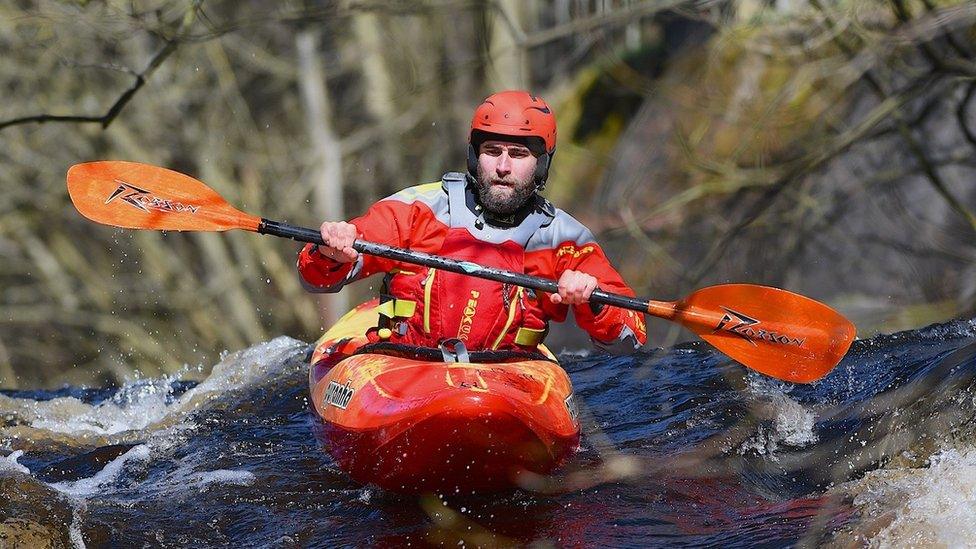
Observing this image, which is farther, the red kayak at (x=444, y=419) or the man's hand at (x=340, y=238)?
the man's hand at (x=340, y=238)

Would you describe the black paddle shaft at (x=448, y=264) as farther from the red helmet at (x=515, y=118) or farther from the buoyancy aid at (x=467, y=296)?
the red helmet at (x=515, y=118)

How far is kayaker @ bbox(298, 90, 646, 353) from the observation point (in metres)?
4.46

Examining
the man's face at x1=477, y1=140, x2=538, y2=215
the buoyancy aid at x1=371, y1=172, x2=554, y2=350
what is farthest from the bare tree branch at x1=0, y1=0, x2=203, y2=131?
the man's face at x1=477, y1=140, x2=538, y2=215

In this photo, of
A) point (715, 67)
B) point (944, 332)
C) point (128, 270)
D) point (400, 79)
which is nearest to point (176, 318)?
point (128, 270)

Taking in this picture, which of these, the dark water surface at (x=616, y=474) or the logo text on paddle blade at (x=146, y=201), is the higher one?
the logo text on paddle blade at (x=146, y=201)

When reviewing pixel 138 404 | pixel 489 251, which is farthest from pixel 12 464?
pixel 489 251

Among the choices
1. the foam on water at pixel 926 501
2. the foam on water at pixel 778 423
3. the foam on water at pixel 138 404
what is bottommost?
the foam on water at pixel 138 404

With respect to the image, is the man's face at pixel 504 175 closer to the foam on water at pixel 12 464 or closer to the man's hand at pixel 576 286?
the man's hand at pixel 576 286

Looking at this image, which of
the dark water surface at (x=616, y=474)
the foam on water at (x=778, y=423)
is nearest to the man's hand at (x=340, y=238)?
the dark water surface at (x=616, y=474)

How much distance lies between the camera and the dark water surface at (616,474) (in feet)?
12.2

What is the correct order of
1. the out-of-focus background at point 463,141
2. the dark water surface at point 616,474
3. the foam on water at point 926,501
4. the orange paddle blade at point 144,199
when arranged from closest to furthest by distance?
the foam on water at point 926,501, the dark water surface at point 616,474, the orange paddle blade at point 144,199, the out-of-focus background at point 463,141

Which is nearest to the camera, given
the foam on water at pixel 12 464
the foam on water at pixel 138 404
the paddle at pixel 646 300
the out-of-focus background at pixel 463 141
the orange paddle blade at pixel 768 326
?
the foam on water at pixel 12 464

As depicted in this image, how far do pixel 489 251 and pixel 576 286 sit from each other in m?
0.40

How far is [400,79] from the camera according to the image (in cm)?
1402
